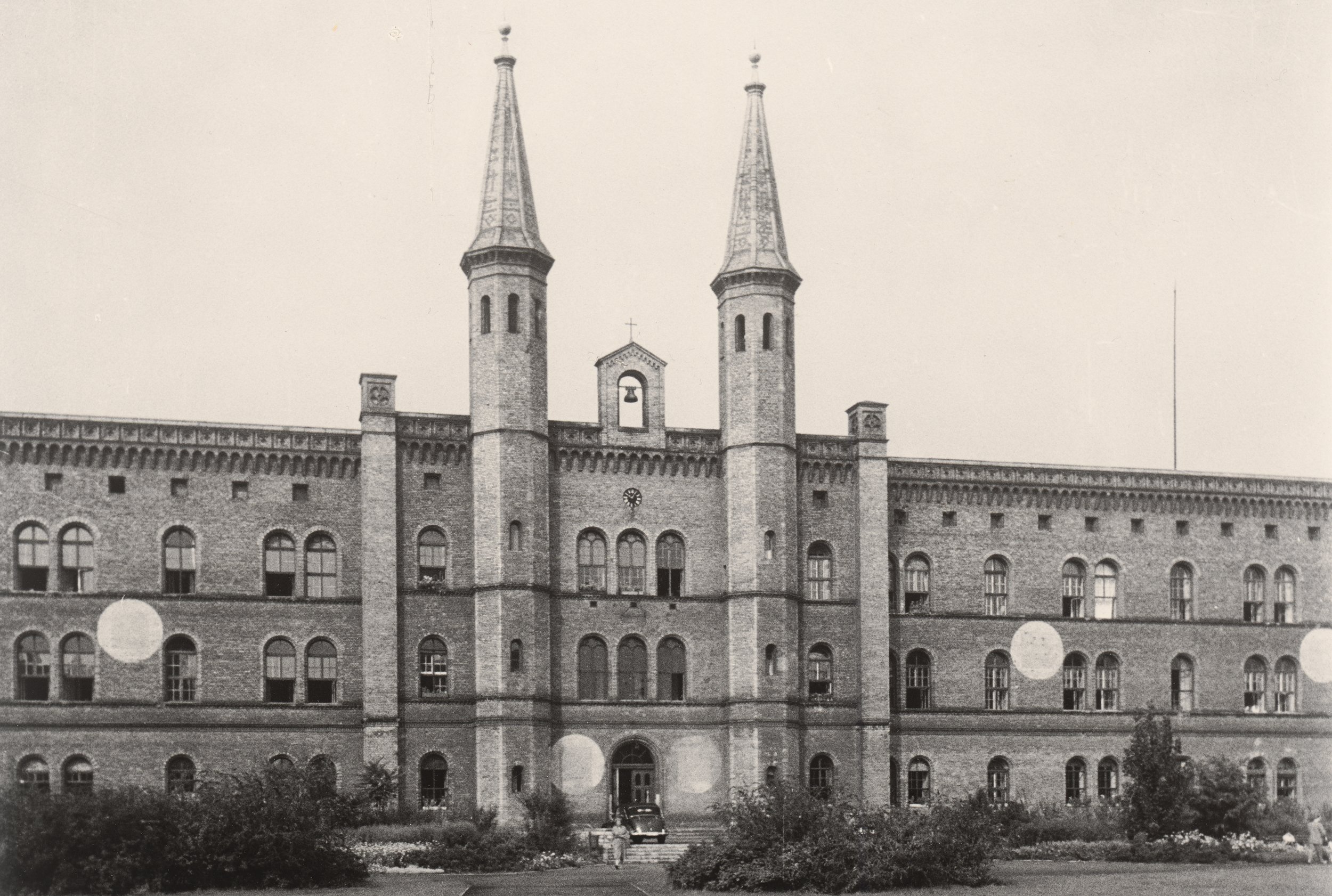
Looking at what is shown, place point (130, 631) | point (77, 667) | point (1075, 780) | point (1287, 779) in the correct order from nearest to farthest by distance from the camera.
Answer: point (77, 667) → point (130, 631) → point (1075, 780) → point (1287, 779)

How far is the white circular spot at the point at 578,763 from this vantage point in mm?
51594

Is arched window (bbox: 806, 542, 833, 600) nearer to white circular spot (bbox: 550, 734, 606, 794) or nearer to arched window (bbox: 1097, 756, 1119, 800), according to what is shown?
white circular spot (bbox: 550, 734, 606, 794)

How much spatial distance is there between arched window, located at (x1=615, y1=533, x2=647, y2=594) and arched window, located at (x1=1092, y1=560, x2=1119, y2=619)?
16.8 metres

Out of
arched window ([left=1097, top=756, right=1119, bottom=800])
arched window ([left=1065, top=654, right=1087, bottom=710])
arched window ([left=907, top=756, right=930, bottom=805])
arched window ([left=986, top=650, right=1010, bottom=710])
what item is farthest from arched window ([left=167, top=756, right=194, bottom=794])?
arched window ([left=1097, top=756, right=1119, bottom=800])

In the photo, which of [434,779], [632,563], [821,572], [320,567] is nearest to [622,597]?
[632,563]

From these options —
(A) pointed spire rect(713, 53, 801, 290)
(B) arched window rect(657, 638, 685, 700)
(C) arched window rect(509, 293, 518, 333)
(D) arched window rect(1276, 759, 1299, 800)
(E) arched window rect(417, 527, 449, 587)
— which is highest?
(A) pointed spire rect(713, 53, 801, 290)

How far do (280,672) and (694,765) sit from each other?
1371 centimetres

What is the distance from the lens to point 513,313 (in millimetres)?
52438

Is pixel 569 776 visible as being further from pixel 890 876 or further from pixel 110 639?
pixel 890 876

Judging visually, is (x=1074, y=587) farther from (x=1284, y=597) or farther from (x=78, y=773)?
(x=78, y=773)

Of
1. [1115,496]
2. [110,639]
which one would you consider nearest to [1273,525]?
[1115,496]

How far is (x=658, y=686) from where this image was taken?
53406 mm

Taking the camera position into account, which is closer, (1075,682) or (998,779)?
(998,779)

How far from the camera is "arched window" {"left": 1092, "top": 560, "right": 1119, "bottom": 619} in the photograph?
58.3 meters
